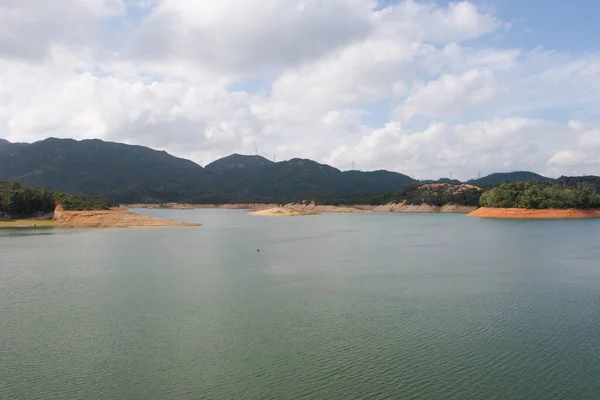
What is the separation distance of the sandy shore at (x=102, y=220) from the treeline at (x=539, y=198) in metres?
72.5

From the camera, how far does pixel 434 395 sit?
11.5 m

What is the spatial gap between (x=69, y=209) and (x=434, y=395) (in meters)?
79.1

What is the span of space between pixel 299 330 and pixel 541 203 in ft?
316

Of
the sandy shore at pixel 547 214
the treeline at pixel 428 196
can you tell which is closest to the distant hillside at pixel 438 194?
the treeline at pixel 428 196

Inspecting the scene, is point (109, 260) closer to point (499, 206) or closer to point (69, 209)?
point (69, 209)

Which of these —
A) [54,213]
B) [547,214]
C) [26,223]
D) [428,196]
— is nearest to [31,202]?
[54,213]

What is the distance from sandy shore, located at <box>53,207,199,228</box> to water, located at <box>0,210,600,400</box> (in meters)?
42.2

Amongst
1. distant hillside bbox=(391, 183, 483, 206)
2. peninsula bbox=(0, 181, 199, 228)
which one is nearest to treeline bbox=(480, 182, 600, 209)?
distant hillside bbox=(391, 183, 483, 206)

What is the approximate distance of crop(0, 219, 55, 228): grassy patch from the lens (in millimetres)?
70188

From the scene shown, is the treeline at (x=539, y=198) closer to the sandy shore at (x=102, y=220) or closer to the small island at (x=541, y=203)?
the small island at (x=541, y=203)

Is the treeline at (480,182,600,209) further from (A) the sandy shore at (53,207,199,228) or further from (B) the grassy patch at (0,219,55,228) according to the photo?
(B) the grassy patch at (0,219,55,228)

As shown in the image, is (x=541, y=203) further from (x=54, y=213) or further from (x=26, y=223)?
(x=26, y=223)

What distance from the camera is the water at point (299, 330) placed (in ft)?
39.8

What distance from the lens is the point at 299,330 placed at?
16906 mm
